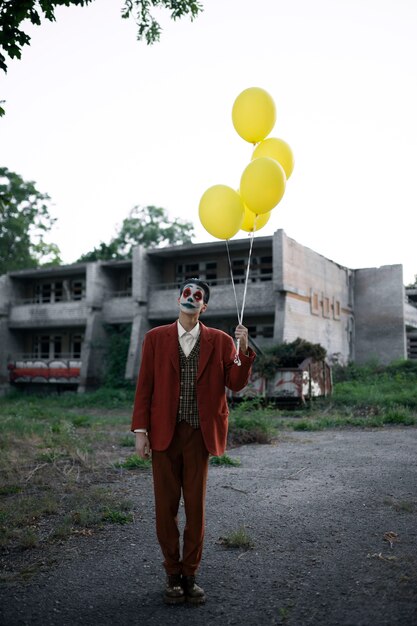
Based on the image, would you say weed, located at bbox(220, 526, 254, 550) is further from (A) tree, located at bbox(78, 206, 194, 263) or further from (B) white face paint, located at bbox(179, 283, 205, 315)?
(A) tree, located at bbox(78, 206, 194, 263)

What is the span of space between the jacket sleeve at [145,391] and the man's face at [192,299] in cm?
32

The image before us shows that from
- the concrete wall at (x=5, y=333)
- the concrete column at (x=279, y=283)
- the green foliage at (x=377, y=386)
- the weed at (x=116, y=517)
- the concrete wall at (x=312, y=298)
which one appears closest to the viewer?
the weed at (x=116, y=517)

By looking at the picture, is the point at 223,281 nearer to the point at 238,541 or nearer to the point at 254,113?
the point at 254,113

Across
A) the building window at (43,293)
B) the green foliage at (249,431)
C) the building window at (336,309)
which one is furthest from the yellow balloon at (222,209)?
the building window at (43,293)

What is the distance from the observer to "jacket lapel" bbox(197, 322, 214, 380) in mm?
3644

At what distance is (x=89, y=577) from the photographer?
3713mm

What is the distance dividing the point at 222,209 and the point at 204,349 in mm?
1655

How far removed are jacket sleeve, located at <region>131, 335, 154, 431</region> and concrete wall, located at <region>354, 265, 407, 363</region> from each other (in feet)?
79.1

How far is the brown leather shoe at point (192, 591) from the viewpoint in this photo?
328 centimetres

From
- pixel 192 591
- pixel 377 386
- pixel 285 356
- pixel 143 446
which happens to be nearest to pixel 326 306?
pixel 377 386

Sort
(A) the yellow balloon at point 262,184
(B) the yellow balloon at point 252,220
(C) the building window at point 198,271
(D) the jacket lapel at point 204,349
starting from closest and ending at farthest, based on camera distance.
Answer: (D) the jacket lapel at point 204,349 → (A) the yellow balloon at point 262,184 → (B) the yellow balloon at point 252,220 → (C) the building window at point 198,271

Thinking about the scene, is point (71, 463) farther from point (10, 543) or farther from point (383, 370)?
point (383, 370)

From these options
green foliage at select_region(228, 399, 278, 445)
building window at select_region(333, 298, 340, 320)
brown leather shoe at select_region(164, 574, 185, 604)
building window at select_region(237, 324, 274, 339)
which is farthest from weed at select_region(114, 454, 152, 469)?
building window at select_region(333, 298, 340, 320)

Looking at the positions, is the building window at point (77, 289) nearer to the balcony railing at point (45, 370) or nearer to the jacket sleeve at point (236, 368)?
the balcony railing at point (45, 370)
